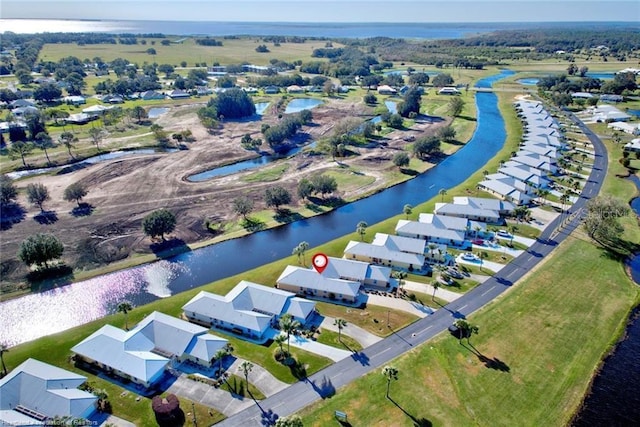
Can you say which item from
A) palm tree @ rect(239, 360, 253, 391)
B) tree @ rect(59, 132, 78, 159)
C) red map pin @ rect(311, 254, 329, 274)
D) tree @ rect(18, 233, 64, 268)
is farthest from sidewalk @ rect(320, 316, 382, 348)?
tree @ rect(59, 132, 78, 159)

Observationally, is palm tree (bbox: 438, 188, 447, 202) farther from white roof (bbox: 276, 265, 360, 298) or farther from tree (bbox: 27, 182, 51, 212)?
tree (bbox: 27, 182, 51, 212)

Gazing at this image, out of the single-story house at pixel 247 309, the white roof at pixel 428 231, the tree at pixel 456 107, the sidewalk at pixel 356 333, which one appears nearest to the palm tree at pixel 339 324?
the sidewalk at pixel 356 333

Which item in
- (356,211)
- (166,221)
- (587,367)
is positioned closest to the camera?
(587,367)

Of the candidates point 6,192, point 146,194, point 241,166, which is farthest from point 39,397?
point 241,166

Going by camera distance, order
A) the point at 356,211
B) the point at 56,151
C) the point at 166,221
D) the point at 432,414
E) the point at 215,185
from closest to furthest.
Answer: the point at 432,414
the point at 166,221
the point at 356,211
the point at 215,185
the point at 56,151

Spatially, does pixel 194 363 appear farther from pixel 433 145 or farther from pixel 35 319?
pixel 433 145

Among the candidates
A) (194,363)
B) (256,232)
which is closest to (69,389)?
(194,363)
